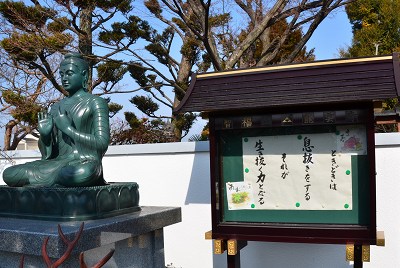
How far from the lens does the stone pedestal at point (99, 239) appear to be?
3.09m

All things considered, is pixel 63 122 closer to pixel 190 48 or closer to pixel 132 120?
pixel 190 48

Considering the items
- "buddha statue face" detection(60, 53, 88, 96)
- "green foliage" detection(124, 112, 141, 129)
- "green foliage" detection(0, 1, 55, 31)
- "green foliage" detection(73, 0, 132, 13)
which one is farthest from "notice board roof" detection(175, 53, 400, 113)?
"green foliage" detection(124, 112, 141, 129)

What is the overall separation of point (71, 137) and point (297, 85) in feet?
6.75

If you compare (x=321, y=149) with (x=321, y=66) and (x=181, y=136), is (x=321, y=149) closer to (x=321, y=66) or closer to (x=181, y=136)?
(x=321, y=66)

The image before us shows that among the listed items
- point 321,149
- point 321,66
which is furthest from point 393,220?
point 321,66

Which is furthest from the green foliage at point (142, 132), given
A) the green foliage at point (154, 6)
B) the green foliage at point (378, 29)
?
the green foliage at point (378, 29)

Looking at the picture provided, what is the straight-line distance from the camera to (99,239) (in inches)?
130

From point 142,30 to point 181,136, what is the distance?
9.20 ft

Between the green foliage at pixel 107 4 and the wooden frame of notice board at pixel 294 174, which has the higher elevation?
the green foliage at pixel 107 4

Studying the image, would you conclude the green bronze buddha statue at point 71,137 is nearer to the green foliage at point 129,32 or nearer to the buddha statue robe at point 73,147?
the buddha statue robe at point 73,147

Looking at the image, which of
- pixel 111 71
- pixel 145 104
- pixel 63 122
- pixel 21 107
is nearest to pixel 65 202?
pixel 63 122

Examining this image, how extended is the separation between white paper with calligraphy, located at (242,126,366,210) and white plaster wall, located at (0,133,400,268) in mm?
983

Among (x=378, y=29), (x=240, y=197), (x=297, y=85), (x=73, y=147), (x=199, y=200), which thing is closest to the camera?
(x=297, y=85)

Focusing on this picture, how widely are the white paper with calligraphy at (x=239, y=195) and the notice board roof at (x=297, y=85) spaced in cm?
77
